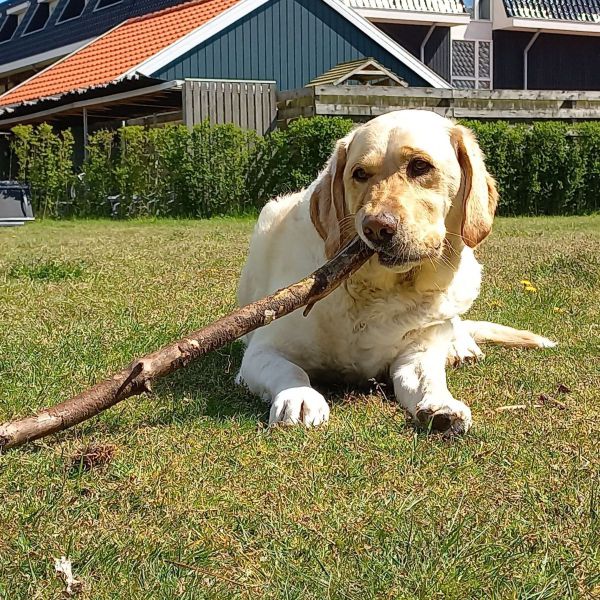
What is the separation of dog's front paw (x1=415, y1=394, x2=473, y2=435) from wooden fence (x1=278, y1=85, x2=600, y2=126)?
43.4 ft

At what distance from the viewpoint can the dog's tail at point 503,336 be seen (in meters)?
4.77

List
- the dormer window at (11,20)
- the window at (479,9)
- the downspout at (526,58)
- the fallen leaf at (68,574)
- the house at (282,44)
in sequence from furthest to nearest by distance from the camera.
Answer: the dormer window at (11,20) < the downspout at (526,58) < the window at (479,9) < the house at (282,44) < the fallen leaf at (68,574)

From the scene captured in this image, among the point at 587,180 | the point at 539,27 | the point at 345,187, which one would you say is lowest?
the point at 587,180

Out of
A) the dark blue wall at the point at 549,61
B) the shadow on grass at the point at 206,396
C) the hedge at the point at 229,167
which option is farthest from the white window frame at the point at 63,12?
the shadow on grass at the point at 206,396

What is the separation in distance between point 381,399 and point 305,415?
534 millimetres

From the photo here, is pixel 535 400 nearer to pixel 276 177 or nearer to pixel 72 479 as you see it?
pixel 72 479

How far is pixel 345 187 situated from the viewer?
3676 millimetres

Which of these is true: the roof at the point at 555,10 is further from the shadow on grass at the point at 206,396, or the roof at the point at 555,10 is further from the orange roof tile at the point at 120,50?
the shadow on grass at the point at 206,396

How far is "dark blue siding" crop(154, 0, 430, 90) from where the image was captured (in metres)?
20.7

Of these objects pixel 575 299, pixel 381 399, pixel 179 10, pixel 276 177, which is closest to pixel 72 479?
pixel 381 399

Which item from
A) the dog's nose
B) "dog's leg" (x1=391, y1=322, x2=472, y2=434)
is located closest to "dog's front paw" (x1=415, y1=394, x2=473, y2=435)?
"dog's leg" (x1=391, y1=322, x2=472, y2=434)

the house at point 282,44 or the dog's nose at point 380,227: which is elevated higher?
the house at point 282,44

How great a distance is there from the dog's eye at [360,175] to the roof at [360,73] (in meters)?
17.4

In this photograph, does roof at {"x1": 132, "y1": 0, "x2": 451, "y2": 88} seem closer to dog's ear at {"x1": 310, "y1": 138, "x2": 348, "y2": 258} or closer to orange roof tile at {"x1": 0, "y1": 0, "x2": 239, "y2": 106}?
orange roof tile at {"x1": 0, "y1": 0, "x2": 239, "y2": 106}
